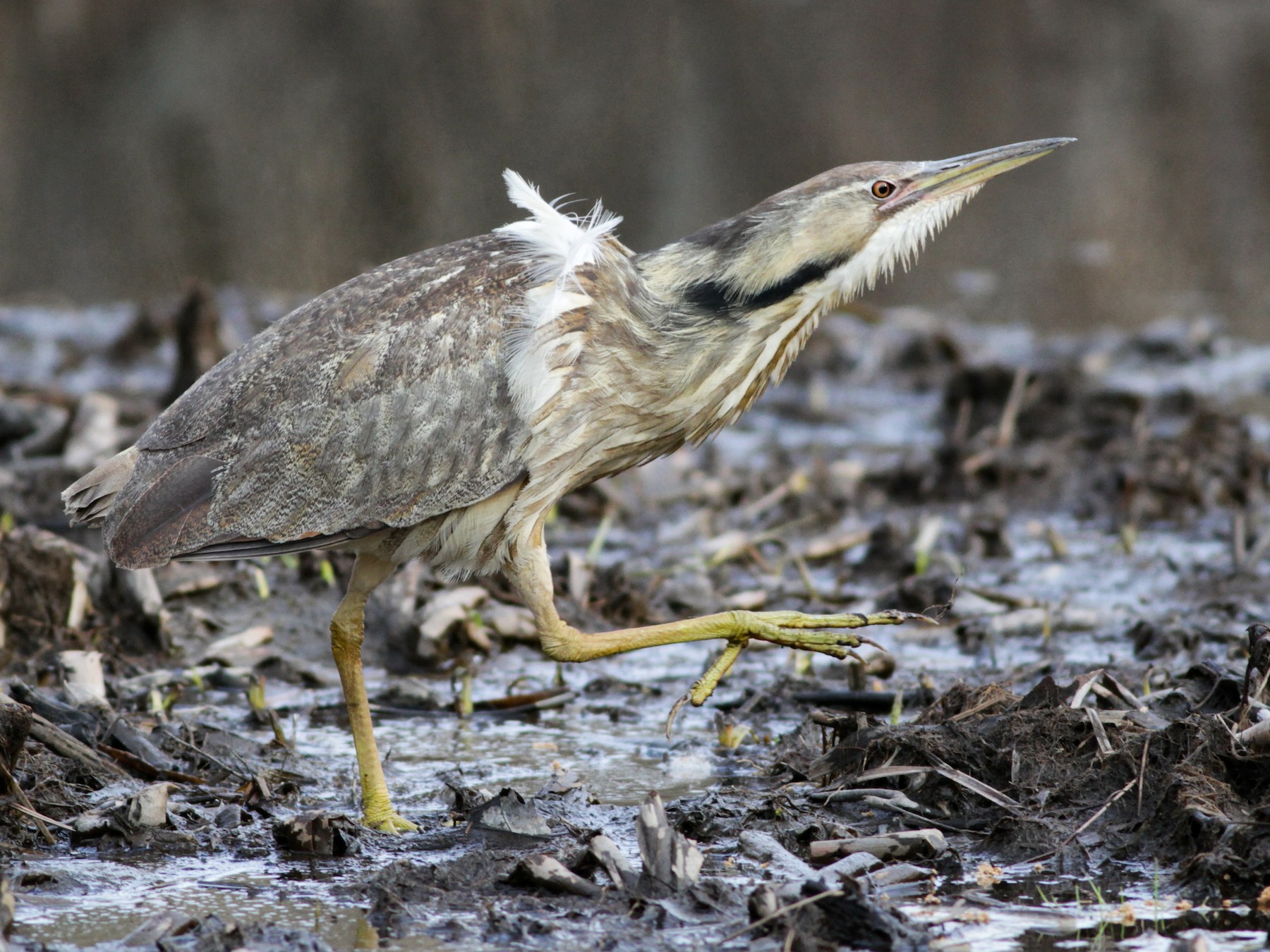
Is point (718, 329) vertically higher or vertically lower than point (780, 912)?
higher

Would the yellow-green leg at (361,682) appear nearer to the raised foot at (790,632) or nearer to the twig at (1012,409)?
the raised foot at (790,632)

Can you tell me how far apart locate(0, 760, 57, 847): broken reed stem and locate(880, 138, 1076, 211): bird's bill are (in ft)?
8.68

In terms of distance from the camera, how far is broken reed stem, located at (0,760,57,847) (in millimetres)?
3553

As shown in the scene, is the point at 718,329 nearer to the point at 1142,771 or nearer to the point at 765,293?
the point at 765,293

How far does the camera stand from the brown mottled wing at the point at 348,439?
3986 mm

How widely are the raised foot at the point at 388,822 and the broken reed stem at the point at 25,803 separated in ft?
2.46

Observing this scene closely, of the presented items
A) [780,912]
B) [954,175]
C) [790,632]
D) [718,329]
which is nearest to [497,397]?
[718,329]

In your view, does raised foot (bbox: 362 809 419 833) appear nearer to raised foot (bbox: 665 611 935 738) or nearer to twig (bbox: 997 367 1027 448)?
raised foot (bbox: 665 611 935 738)

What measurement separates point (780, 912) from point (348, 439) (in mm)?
1758

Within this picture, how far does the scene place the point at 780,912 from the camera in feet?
9.71

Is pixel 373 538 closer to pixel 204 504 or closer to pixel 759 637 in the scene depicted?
pixel 204 504

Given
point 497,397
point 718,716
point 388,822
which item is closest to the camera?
point 388,822

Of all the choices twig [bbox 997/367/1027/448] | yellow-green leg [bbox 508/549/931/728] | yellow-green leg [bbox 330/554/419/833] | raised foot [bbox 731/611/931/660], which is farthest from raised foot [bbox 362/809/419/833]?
twig [bbox 997/367/1027/448]

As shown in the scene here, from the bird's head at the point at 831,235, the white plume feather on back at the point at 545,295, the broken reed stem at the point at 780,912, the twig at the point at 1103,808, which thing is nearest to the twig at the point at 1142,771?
the twig at the point at 1103,808
